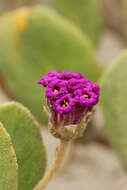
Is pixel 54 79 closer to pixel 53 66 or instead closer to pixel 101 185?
pixel 53 66

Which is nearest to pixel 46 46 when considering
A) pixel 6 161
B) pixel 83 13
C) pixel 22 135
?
pixel 83 13

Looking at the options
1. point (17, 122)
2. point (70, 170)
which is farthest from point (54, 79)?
point (70, 170)

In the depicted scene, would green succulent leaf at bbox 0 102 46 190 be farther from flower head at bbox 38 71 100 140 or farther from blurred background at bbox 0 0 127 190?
blurred background at bbox 0 0 127 190

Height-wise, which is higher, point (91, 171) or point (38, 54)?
point (38, 54)

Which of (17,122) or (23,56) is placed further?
(23,56)

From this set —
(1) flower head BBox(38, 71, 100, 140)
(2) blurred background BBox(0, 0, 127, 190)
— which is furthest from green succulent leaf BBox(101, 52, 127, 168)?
(1) flower head BBox(38, 71, 100, 140)

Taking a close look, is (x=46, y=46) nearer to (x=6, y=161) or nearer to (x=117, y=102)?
(x=117, y=102)
